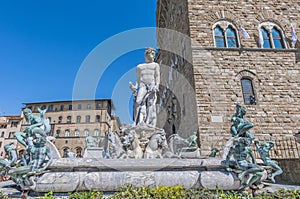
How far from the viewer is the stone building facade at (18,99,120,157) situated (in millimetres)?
41062

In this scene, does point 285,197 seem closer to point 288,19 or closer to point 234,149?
point 234,149

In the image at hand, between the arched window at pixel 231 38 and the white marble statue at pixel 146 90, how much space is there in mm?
6880

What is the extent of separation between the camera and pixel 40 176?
4.09m

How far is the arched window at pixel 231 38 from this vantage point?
40.7 ft

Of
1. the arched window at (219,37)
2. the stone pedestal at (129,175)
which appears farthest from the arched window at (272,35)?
the stone pedestal at (129,175)

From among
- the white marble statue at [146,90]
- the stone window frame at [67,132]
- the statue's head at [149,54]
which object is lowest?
the white marble statue at [146,90]

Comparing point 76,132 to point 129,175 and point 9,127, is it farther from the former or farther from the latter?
point 129,175

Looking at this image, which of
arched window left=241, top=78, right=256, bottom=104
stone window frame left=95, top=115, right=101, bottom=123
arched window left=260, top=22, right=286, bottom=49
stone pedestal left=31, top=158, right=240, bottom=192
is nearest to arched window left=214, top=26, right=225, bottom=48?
arched window left=241, top=78, right=256, bottom=104

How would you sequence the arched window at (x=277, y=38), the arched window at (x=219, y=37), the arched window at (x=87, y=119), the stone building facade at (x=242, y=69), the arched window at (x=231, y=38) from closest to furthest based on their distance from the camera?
the stone building facade at (x=242, y=69) < the arched window at (x=219, y=37) < the arched window at (x=231, y=38) < the arched window at (x=277, y=38) < the arched window at (x=87, y=119)

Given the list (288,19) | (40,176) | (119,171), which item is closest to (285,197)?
(119,171)

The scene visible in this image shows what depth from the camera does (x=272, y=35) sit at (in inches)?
505

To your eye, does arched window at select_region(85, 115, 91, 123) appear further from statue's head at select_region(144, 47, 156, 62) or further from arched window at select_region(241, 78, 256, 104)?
statue's head at select_region(144, 47, 156, 62)

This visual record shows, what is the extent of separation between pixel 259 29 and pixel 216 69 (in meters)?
4.16

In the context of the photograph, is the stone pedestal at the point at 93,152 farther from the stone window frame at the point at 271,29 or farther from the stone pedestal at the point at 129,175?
the stone window frame at the point at 271,29
